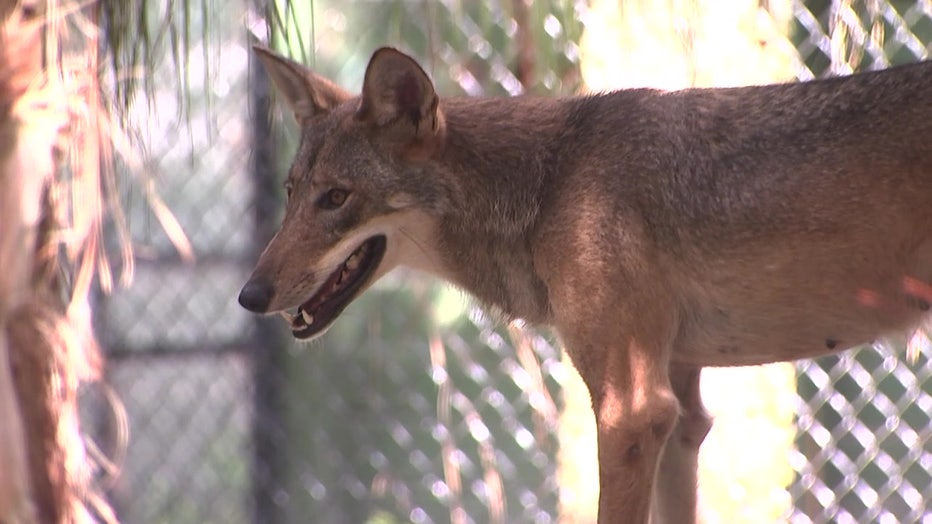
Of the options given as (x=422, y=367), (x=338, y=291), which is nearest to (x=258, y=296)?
(x=338, y=291)

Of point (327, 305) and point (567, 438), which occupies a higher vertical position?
point (327, 305)

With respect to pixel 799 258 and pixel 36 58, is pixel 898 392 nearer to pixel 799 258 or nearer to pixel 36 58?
pixel 799 258

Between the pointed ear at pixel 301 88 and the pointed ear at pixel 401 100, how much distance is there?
0.94 feet

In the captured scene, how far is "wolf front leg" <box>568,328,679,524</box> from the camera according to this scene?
2678mm

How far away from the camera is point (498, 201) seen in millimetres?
3025

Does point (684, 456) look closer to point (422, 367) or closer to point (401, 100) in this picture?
point (401, 100)

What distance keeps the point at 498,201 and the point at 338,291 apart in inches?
16.4

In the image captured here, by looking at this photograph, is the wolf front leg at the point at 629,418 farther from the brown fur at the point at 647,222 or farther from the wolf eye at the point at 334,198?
the wolf eye at the point at 334,198

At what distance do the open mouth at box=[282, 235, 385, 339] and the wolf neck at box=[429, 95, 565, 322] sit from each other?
0.18 metres

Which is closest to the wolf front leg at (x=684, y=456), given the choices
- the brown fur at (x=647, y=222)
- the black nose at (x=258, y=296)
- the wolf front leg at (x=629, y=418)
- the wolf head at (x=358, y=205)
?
the brown fur at (x=647, y=222)

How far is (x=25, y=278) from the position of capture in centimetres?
397

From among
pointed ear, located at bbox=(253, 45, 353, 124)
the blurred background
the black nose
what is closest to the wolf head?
the black nose

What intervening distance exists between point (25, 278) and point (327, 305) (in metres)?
1.43

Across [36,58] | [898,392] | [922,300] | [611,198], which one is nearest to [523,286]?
[611,198]
